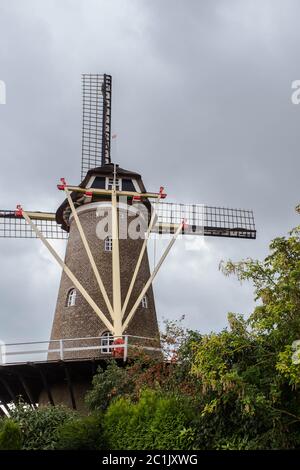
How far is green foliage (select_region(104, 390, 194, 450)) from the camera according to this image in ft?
46.8

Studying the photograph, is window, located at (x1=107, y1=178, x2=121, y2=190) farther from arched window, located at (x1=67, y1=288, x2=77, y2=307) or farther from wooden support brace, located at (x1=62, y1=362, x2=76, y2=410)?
wooden support brace, located at (x1=62, y1=362, x2=76, y2=410)

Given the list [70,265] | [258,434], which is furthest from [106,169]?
[258,434]

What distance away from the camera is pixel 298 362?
11914mm

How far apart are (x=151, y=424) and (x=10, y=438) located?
2.98m

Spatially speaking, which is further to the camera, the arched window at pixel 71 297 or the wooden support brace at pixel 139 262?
the arched window at pixel 71 297

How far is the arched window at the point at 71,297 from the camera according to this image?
24.4 metres

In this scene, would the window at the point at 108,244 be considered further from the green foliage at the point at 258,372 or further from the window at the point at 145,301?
the green foliage at the point at 258,372

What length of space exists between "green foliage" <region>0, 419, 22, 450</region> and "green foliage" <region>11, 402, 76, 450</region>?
1.71m

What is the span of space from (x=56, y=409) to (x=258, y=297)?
22.2 ft

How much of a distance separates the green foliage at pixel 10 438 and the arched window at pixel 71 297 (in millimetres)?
9722

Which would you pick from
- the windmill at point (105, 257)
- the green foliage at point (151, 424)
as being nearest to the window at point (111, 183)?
the windmill at point (105, 257)

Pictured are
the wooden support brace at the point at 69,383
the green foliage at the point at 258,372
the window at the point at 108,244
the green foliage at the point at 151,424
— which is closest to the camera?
the green foliage at the point at 258,372

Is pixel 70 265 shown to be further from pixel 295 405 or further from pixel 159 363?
pixel 295 405

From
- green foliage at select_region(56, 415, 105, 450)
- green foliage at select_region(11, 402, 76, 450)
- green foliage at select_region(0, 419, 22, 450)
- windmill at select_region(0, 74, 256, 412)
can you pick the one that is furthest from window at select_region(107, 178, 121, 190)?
green foliage at select_region(0, 419, 22, 450)
